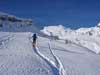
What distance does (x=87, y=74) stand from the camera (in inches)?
787

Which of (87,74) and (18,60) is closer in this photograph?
(87,74)

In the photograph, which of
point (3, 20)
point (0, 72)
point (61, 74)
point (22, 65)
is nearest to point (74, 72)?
point (61, 74)

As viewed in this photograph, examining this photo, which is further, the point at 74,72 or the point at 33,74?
the point at 74,72

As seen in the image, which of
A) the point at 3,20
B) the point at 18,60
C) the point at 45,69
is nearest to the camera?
the point at 45,69

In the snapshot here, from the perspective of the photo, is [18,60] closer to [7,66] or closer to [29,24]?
[7,66]

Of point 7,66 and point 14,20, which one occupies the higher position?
point 14,20

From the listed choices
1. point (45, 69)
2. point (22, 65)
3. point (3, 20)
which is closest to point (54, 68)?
point (45, 69)

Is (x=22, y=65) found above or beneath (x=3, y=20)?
beneath

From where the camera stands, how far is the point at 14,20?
106188mm

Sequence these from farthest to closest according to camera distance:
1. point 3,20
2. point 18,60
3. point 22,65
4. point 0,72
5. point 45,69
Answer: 1. point 3,20
2. point 18,60
3. point 22,65
4. point 45,69
5. point 0,72

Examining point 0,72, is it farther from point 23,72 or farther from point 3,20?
point 3,20

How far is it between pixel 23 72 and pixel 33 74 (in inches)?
30.4

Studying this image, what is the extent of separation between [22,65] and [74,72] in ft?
12.5

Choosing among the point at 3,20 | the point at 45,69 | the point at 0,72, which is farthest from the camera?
the point at 3,20
